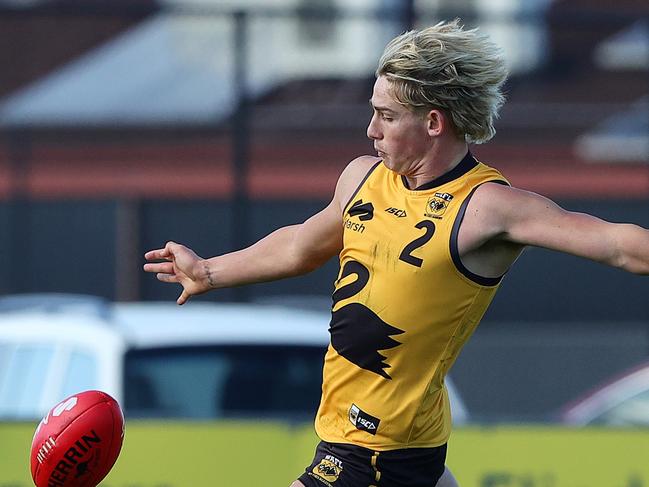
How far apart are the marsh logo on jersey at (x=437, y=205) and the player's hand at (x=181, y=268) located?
0.83m

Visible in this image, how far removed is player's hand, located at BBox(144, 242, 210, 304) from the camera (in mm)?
4293

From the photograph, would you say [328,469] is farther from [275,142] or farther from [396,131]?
[275,142]

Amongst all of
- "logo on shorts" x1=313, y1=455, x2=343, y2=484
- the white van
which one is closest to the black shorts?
"logo on shorts" x1=313, y1=455, x2=343, y2=484

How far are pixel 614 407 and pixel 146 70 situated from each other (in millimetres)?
11938

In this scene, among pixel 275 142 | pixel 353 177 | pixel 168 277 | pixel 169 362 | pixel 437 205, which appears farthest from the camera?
pixel 275 142

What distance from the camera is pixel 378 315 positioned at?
3801 millimetres

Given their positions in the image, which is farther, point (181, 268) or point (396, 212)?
point (181, 268)

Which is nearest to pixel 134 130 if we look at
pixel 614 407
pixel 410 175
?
pixel 614 407

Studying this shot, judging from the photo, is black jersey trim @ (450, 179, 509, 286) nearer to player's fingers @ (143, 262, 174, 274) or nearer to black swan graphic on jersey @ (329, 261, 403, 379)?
black swan graphic on jersey @ (329, 261, 403, 379)

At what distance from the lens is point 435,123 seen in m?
3.85

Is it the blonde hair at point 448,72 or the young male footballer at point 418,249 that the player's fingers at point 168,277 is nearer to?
the young male footballer at point 418,249

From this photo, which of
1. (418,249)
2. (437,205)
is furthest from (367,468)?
(437,205)

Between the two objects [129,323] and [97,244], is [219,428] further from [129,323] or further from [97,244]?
[97,244]

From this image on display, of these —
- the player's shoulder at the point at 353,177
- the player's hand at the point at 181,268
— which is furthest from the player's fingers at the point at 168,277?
the player's shoulder at the point at 353,177
